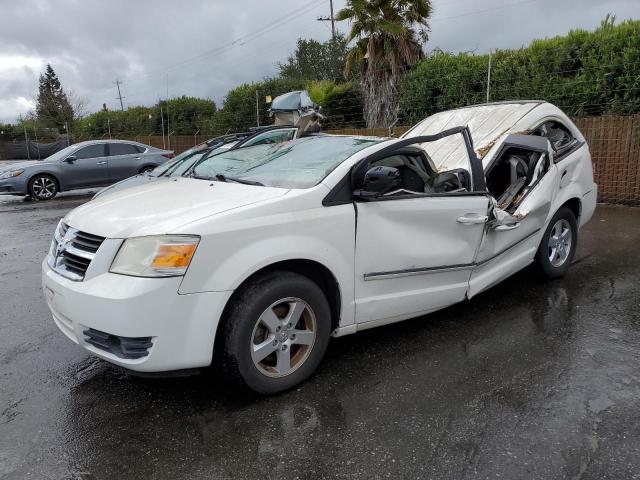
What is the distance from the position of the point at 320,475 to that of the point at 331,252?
1.27 m

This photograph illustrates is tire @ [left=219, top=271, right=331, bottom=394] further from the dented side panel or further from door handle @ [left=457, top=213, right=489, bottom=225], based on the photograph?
the dented side panel

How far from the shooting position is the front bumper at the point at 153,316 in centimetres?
271

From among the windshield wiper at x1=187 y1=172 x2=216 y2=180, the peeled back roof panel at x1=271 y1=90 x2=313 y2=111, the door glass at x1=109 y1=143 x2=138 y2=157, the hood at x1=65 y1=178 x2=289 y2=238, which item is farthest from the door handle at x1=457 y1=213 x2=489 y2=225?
the door glass at x1=109 y1=143 x2=138 y2=157

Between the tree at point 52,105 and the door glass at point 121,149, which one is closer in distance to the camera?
the door glass at point 121,149

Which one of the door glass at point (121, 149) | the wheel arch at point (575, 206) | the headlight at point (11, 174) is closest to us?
the wheel arch at point (575, 206)

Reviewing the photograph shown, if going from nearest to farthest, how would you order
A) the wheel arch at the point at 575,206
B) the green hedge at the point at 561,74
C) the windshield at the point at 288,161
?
the windshield at the point at 288,161
the wheel arch at the point at 575,206
the green hedge at the point at 561,74

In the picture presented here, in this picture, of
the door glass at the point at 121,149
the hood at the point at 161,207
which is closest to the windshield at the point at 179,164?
the hood at the point at 161,207

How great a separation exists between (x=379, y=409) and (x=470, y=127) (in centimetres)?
360

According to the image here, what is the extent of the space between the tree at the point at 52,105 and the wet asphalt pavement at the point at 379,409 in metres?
49.5

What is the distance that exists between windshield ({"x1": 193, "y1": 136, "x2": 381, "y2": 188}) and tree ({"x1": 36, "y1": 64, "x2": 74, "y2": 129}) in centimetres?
4841

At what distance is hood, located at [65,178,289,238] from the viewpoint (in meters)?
2.92

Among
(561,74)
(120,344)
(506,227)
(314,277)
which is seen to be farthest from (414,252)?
(561,74)

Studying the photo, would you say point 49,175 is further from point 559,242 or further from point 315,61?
point 315,61

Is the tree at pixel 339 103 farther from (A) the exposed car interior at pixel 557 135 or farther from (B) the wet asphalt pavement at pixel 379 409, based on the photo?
(B) the wet asphalt pavement at pixel 379 409
